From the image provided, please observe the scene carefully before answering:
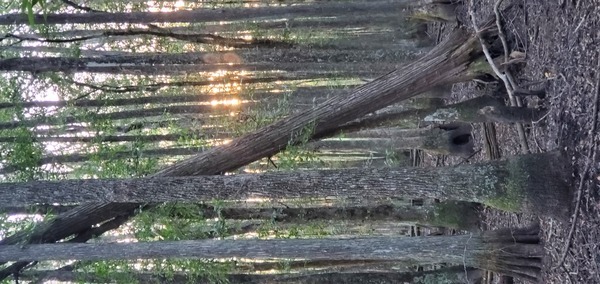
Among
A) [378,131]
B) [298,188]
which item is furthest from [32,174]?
[378,131]

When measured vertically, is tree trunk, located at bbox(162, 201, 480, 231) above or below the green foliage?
below

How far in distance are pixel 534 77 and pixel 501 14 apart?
883mm

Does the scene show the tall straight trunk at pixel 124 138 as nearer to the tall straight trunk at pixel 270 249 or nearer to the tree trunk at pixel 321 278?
the tree trunk at pixel 321 278

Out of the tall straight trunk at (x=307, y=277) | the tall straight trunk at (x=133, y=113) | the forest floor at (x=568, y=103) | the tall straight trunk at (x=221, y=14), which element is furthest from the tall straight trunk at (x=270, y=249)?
the tall straight trunk at (x=133, y=113)

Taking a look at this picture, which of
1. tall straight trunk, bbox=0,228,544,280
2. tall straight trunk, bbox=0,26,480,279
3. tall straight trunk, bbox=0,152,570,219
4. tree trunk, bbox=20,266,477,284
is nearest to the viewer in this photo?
tall straight trunk, bbox=0,152,570,219

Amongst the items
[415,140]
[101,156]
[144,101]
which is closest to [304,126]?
[101,156]

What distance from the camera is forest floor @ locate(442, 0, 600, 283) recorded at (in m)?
5.12

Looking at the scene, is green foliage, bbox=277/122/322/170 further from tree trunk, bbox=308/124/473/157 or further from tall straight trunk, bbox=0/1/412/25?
tall straight trunk, bbox=0/1/412/25

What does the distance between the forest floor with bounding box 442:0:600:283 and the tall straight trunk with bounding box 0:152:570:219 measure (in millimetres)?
204

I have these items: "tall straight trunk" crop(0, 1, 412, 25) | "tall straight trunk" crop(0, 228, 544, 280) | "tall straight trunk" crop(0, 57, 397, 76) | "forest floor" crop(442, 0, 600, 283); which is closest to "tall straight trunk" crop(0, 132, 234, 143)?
"tall straight trunk" crop(0, 57, 397, 76)

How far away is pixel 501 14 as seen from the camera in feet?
21.9

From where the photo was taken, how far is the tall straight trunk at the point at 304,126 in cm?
674

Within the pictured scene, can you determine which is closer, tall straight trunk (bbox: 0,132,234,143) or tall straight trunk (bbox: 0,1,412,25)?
tall straight trunk (bbox: 0,1,412,25)

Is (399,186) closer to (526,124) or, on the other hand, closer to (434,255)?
(434,255)
